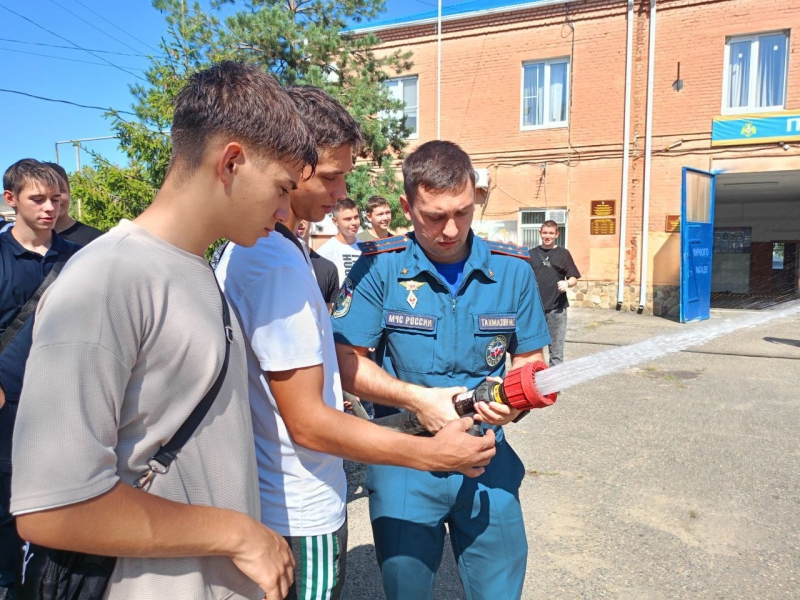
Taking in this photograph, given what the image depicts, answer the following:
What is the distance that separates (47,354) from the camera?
0.90 metres

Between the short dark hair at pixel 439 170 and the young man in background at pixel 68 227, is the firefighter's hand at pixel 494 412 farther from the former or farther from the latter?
the young man in background at pixel 68 227

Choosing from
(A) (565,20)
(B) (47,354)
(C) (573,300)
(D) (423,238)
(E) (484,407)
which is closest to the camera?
(B) (47,354)

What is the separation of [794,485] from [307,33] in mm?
11076

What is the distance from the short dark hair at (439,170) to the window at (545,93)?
1343 cm

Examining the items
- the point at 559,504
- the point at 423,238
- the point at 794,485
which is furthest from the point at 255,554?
the point at 794,485

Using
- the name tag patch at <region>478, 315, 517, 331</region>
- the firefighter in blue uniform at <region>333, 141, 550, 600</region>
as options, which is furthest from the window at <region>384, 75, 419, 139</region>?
the name tag patch at <region>478, 315, 517, 331</region>

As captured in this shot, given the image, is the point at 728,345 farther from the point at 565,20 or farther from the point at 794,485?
the point at 565,20

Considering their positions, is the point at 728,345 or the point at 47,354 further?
the point at 728,345

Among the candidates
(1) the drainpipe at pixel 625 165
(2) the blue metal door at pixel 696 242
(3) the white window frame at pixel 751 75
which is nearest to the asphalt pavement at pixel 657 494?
(2) the blue metal door at pixel 696 242

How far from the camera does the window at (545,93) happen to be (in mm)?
14305

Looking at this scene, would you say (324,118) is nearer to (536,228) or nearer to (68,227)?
(68,227)

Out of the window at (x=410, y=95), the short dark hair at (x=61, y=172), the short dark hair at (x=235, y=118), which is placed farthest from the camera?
the window at (x=410, y=95)

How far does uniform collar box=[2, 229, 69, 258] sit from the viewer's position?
3.06 m

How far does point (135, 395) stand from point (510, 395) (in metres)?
1.11
